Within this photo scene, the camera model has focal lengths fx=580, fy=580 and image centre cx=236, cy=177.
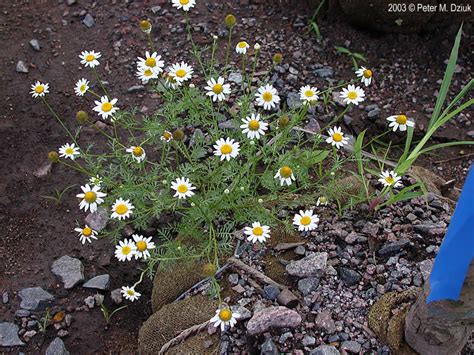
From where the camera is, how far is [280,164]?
102 inches

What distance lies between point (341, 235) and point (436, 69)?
1.64 m

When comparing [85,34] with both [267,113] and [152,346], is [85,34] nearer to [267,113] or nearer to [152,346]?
[267,113]

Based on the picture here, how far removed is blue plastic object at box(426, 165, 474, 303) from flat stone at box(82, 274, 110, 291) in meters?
1.52

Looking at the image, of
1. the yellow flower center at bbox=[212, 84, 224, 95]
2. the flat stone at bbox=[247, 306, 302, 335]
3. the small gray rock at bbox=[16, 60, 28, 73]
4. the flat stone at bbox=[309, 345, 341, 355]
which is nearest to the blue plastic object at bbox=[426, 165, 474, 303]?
the flat stone at bbox=[309, 345, 341, 355]

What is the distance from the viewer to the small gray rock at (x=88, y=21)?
3.83 m

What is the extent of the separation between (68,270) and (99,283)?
171 mm

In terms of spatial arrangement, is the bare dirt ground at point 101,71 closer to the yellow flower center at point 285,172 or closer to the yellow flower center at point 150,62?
the yellow flower center at point 150,62

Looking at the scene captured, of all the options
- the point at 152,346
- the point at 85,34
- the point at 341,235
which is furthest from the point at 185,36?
the point at 152,346

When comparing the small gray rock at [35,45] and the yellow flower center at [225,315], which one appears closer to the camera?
the yellow flower center at [225,315]

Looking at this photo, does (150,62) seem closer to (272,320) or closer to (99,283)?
(99,283)

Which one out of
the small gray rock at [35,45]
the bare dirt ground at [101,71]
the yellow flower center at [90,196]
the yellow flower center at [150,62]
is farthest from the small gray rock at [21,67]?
the yellow flower center at [90,196]

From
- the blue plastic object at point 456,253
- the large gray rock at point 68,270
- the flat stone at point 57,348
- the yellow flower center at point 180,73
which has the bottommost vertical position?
the flat stone at point 57,348

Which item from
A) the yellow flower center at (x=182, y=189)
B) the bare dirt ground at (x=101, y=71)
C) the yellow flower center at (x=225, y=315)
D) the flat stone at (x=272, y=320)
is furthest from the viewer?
the bare dirt ground at (x=101, y=71)

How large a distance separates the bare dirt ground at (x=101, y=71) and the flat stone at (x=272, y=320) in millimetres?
724
